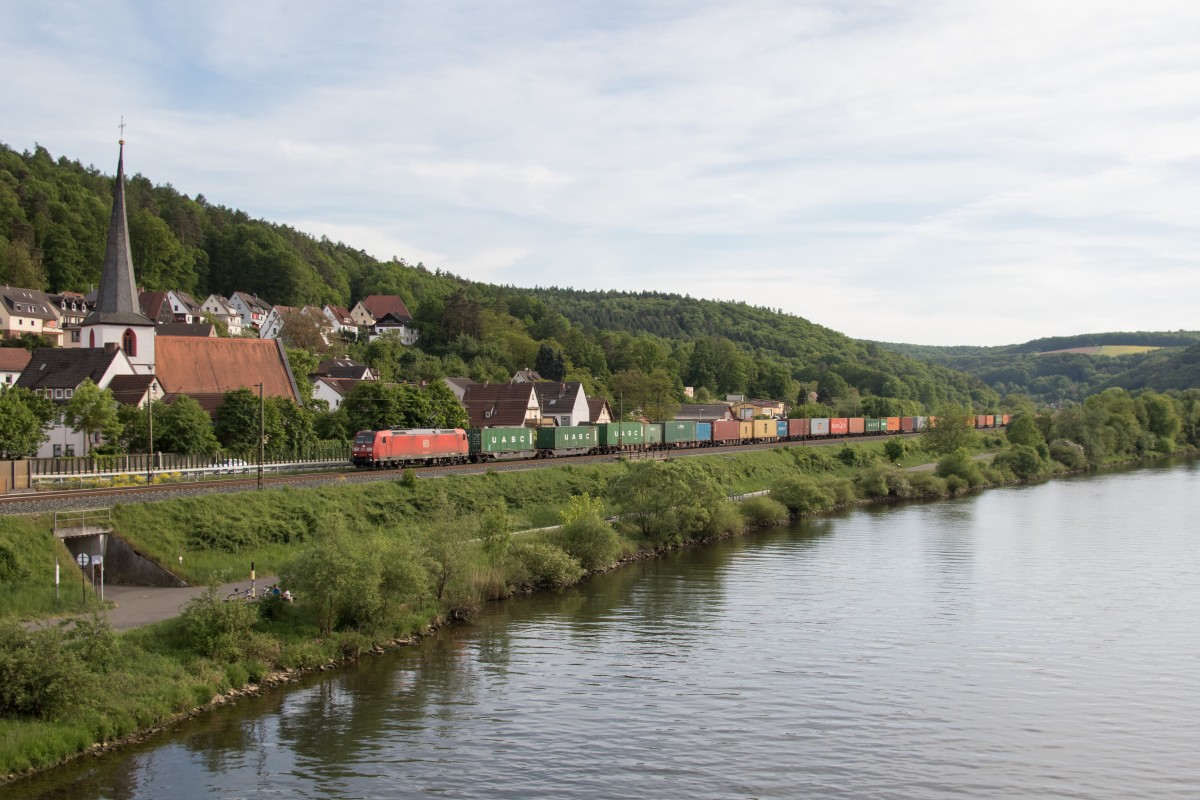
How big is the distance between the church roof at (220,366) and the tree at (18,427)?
12.8m

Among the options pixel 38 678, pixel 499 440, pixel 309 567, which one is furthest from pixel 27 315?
pixel 38 678

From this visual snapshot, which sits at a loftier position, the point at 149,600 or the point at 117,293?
A: the point at 117,293

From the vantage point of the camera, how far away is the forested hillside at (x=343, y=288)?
4749 inches

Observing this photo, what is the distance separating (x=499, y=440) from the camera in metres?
68.2

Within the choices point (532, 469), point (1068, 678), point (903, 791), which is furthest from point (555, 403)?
point (903, 791)

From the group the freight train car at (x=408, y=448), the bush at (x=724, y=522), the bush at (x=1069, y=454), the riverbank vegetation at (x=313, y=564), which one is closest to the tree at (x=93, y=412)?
the freight train car at (x=408, y=448)

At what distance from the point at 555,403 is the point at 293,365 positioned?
83.5 ft

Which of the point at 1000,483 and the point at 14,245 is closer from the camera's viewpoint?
the point at 1000,483

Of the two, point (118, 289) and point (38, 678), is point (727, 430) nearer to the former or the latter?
point (118, 289)

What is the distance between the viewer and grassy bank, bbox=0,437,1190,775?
22094 millimetres

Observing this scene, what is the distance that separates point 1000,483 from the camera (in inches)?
3371

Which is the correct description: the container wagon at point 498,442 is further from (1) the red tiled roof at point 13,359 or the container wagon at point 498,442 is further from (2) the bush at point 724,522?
(1) the red tiled roof at point 13,359

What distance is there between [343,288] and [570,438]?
110691mm

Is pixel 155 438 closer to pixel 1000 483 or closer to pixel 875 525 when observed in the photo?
pixel 875 525
